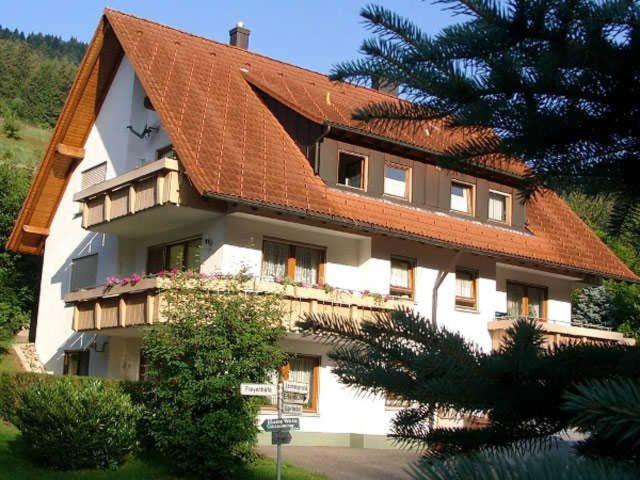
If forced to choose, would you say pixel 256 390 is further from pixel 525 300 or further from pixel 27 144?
pixel 27 144

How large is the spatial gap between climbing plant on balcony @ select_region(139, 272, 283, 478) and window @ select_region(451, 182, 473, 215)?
992cm

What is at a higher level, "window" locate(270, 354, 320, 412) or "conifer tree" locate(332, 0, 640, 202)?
"conifer tree" locate(332, 0, 640, 202)

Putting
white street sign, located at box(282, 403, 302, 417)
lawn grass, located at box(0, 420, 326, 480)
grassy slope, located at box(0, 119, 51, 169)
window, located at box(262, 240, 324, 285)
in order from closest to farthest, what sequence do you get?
1. white street sign, located at box(282, 403, 302, 417)
2. lawn grass, located at box(0, 420, 326, 480)
3. window, located at box(262, 240, 324, 285)
4. grassy slope, located at box(0, 119, 51, 169)

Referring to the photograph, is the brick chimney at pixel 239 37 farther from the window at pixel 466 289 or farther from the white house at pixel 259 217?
the window at pixel 466 289

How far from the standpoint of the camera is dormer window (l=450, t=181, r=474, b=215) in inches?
1037

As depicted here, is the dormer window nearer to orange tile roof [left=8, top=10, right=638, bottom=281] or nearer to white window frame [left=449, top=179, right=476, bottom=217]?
white window frame [left=449, top=179, right=476, bottom=217]

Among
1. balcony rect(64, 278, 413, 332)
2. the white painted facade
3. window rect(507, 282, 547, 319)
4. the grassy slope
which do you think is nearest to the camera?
balcony rect(64, 278, 413, 332)

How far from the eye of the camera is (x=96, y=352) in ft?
84.5

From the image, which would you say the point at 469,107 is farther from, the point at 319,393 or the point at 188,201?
the point at 319,393

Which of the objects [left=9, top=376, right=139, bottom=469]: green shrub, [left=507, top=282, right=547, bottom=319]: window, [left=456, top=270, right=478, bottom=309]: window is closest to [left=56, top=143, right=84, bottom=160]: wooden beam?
[left=9, top=376, right=139, bottom=469]: green shrub

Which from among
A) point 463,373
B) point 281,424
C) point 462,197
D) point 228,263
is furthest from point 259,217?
point 463,373

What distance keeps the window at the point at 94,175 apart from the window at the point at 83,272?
2169mm

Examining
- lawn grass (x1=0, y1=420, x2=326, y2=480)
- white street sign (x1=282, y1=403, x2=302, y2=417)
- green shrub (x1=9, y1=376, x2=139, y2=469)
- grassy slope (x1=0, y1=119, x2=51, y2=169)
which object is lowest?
lawn grass (x1=0, y1=420, x2=326, y2=480)

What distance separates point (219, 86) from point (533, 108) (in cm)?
2352
